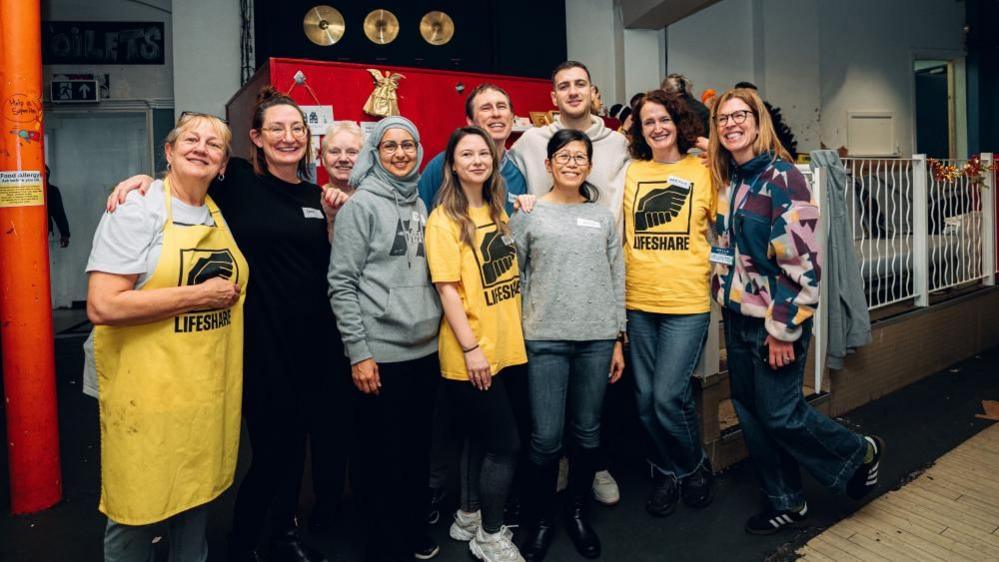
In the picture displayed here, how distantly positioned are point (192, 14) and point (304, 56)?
147cm

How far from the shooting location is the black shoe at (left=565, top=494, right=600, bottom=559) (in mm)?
2244

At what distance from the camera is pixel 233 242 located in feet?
6.06

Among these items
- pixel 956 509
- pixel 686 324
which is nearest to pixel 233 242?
pixel 686 324

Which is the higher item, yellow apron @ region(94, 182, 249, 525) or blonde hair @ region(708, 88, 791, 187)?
blonde hair @ region(708, 88, 791, 187)

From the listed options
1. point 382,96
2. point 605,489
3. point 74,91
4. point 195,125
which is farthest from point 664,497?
point 74,91

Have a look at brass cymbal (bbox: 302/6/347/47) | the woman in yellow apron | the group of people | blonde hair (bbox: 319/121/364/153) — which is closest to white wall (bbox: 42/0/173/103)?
brass cymbal (bbox: 302/6/347/47)

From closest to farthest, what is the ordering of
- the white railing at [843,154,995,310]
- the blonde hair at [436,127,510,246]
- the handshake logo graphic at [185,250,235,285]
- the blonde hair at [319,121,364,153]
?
the handshake logo graphic at [185,250,235,285], the blonde hair at [436,127,510,246], the blonde hair at [319,121,364,153], the white railing at [843,154,995,310]

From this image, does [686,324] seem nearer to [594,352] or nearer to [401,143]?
[594,352]

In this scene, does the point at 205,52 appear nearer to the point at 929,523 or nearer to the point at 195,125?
the point at 195,125

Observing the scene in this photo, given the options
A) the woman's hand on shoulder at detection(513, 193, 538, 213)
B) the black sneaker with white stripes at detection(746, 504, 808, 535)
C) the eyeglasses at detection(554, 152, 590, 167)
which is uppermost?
the eyeglasses at detection(554, 152, 590, 167)

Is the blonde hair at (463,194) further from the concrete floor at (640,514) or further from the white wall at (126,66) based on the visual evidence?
the white wall at (126,66)

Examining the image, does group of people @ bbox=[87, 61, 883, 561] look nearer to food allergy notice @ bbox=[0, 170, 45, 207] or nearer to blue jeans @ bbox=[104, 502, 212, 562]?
blue jeans @ bbox=[104, 502, 212, 562]

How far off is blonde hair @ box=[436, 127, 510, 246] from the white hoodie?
0.43m

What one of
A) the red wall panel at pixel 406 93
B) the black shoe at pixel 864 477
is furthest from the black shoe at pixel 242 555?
the red wall panel at pixel 406 93
